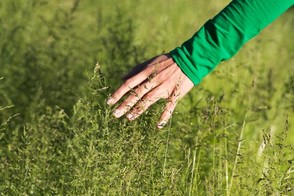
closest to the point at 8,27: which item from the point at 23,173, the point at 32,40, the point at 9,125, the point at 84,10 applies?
the point at 32,40

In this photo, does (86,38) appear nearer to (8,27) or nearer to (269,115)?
(8,27)

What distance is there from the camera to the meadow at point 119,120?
4.16 m

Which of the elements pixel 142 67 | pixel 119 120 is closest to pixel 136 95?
pixel 142 67

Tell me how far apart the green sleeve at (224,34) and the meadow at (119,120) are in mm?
253

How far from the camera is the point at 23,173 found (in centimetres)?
452

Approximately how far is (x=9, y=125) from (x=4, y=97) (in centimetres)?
29

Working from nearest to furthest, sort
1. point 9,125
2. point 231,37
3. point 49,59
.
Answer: point 231,37, point 9,125, point 49,59

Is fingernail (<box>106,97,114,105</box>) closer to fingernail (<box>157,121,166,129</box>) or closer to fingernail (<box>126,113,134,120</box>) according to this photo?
fingernail (<box>126,113,134,120</box>)

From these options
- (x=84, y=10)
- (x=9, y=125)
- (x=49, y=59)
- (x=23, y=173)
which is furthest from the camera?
(x=84, y=10)

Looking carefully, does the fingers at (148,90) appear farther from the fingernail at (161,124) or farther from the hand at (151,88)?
the fingernail at (161,124)

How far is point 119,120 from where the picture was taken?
4.65 m

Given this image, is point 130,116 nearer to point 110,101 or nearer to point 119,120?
point 110,101

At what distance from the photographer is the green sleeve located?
396cm

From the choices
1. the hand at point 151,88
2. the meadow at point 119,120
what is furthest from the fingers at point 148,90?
the meadow at point 119,120
